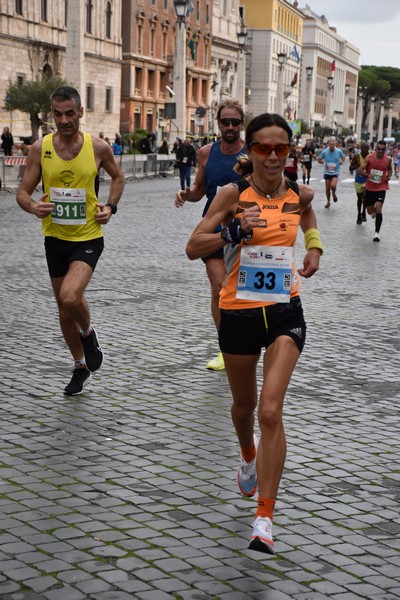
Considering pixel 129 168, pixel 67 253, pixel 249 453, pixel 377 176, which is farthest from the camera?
pixel 129 168

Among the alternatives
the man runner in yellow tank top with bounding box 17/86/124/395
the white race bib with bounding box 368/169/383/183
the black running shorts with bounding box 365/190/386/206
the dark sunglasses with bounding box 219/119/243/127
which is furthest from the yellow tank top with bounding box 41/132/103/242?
the white race bib with bounding box 368/169/383/183

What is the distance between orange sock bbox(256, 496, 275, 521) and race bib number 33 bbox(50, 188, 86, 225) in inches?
123

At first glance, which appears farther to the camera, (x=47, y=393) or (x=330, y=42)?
(x=330, y=42)

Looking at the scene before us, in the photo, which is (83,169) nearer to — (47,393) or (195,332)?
(47,393)

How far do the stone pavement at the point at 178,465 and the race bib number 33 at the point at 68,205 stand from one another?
112cm

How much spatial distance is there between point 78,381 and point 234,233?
2.86 m

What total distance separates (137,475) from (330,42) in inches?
6908

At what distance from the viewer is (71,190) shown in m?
6.76

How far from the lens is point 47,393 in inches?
271

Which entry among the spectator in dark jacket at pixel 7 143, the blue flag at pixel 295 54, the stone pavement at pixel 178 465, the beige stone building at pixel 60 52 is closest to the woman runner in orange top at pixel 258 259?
the stone pavement at pixel 178 465

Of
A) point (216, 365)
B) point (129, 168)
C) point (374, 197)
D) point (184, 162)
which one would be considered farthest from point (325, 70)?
point (216, 365)

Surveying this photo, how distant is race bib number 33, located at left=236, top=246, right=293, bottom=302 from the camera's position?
14.9 ft

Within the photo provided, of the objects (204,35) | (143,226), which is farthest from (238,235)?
(204,35)

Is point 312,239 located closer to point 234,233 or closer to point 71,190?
point 234,233
